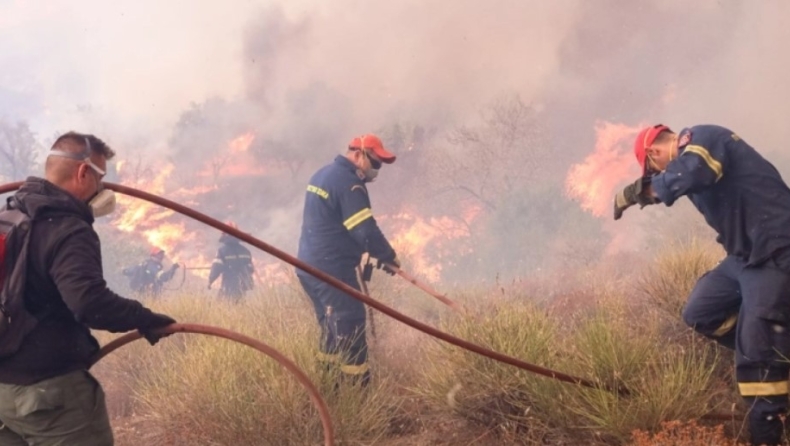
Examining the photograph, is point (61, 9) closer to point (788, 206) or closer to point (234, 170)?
point (234, 170)

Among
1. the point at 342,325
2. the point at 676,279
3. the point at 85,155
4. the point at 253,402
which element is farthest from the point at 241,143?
the point at 85,155

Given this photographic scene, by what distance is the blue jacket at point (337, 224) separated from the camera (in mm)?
4875

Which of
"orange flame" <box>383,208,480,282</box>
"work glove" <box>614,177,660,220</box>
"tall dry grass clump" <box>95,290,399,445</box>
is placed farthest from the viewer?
"orange flame" <box>383,208,480,282</box>

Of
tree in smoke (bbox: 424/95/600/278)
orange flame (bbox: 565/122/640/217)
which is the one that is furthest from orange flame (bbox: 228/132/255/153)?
orange flame (bbox: 565/122/640/217)

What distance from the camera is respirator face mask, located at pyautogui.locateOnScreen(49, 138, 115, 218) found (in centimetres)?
245

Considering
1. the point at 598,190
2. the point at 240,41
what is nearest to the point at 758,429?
the point at 598,190

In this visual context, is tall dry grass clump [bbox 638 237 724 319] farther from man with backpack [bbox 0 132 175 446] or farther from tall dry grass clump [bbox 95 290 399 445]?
man with backpack [bbox 0 132 175 446]

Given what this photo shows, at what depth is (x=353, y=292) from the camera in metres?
3.18

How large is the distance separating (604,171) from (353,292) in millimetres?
15632

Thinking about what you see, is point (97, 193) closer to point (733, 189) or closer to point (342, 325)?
point (342, 325)

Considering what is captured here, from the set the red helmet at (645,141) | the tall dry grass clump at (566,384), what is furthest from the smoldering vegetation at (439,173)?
the red helmet at (645,141)

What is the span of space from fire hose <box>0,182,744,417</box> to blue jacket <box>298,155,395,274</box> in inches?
66.2

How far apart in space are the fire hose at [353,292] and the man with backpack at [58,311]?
404mm

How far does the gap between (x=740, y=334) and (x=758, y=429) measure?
48 centimetres
